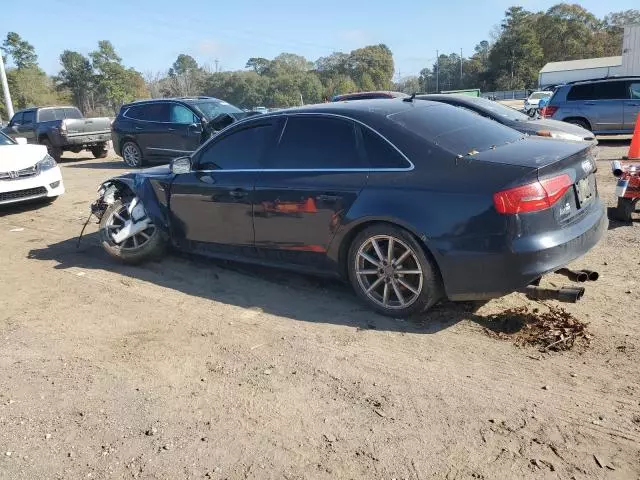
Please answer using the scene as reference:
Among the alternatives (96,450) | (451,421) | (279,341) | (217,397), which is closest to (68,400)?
(96,450)

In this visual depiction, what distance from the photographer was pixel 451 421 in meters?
2.95

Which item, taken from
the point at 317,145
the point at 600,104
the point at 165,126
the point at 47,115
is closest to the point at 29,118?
the point at 47,115

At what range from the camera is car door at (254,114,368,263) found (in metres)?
4.29

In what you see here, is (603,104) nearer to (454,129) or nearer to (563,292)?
Result: (454,129)

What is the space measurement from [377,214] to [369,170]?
0.38m

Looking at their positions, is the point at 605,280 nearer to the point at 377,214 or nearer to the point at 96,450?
the point at 377,214

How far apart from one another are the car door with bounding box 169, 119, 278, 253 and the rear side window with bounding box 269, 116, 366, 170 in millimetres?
194

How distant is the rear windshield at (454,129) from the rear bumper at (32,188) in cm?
728

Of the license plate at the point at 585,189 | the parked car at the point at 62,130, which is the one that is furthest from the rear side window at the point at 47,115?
the license plate at the point at 585,189

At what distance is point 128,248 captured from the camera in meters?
5.90

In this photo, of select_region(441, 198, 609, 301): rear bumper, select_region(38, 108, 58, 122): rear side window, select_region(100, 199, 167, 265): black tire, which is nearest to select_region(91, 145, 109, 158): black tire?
select_region(38, 108, 58, 122): rear side window

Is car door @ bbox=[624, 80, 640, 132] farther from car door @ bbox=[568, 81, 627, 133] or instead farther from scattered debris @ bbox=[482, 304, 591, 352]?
scattered debris @ bbox=[482, 304, 591, 352]

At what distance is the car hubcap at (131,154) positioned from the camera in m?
14.5

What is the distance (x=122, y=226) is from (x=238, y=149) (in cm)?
182
